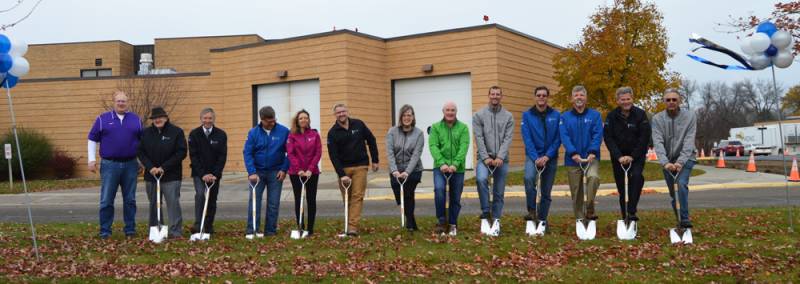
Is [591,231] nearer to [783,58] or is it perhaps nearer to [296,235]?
[783,58]

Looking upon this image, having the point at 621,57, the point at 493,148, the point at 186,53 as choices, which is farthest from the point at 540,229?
the point at 186,53

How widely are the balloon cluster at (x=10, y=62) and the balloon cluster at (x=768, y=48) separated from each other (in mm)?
9233

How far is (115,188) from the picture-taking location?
9234 mm

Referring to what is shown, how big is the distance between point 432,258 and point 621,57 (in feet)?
59.9

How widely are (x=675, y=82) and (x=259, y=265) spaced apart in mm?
21073

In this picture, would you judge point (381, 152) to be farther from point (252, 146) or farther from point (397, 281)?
point (397, 281)

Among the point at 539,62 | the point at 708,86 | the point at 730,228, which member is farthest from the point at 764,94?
the point at 730,228

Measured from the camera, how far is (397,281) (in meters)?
5.99

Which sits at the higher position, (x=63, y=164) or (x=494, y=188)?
(x=63, y=164)

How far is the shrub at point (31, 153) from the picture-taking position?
30562 mm

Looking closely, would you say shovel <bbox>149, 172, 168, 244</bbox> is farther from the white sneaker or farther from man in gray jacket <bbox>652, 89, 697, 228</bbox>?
man in gray jacket <bbox>652, 89, 697, 228</bbox>

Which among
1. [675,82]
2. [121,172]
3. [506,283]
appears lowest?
[506,283]

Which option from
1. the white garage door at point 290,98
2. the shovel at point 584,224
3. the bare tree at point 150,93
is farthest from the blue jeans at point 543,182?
the bare tree at point 150,93

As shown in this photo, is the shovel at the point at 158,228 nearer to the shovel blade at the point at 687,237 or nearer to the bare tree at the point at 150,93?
the shovel blade at the point at 687,237
